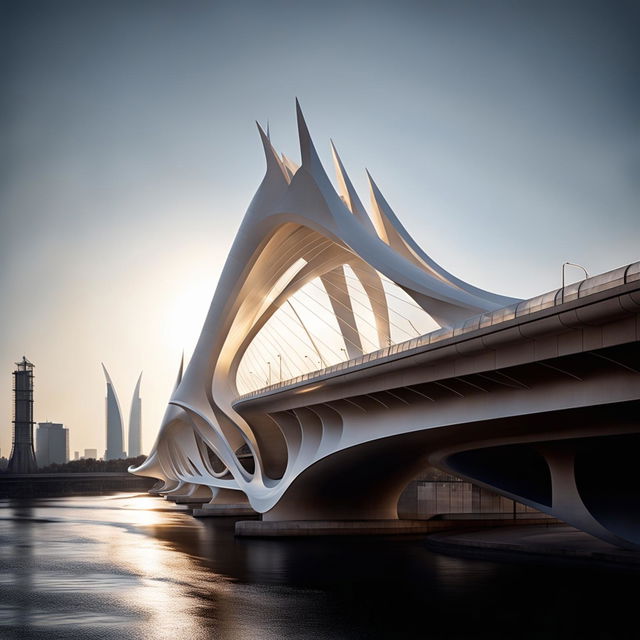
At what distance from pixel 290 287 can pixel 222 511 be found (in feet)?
54.4

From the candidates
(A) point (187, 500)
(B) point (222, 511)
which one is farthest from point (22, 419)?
(B) point (222, 511)

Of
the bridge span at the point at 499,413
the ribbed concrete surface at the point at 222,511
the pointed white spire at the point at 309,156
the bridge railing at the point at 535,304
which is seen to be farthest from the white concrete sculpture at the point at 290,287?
the bridge railing at the point at 535,304

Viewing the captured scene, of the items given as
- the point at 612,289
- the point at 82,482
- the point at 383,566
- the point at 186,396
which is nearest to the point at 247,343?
the point at 186,396

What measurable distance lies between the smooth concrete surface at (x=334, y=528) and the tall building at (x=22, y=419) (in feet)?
309

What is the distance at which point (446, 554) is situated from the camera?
953 inches

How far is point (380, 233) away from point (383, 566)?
1751 cm

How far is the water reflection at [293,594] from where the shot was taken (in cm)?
1295

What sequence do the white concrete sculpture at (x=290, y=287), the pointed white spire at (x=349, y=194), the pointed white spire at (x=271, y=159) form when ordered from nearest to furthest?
1. the white concrete sculpture at (x=290, y=287)
2. the pointed white spire at (x=349, y=194)
3. the pointed white spire at (x=271, y=159)

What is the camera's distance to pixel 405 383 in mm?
21984

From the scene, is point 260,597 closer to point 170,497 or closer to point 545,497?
point 545,497

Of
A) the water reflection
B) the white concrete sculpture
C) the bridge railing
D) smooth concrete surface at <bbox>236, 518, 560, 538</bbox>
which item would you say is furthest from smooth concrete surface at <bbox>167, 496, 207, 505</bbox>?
the bridge railing

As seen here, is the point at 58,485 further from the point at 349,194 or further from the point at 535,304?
the point at 535,304

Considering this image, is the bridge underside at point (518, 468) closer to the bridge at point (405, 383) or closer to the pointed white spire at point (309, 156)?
the bridge at point (405, 383)

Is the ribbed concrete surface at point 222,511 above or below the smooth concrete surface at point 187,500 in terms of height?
above
